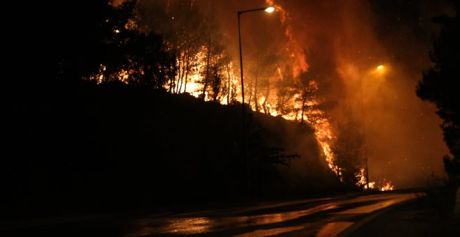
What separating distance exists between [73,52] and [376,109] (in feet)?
216

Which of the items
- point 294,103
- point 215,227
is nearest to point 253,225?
point 215,227

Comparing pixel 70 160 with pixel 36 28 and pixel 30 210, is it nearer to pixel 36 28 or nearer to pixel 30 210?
pixel 30 210

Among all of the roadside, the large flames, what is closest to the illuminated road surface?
the roadside

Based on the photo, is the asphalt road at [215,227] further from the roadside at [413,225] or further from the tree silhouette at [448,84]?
the tree silhouette at [448,84]

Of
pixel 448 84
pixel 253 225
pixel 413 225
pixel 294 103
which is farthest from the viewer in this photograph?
pixel 294 103

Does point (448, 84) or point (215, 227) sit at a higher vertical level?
point (448, 84)

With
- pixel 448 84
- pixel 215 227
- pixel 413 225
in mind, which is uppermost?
pixel 448 84

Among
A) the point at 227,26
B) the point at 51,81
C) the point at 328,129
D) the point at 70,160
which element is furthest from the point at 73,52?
the point at 328,129

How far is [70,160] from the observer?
79.9ft

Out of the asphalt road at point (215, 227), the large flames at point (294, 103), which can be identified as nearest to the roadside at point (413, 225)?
the asphalt road at point (215, 227)

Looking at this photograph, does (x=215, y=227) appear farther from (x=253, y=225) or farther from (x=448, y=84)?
(x=448, y=84)

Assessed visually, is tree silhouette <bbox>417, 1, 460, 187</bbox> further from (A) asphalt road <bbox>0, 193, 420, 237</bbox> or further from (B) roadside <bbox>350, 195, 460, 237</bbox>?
(A) asphalt road <bbox>0, 193, 420, 237</bbox>

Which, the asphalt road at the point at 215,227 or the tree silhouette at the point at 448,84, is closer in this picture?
the asphalt road at the point at 215,227

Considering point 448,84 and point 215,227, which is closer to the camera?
point 215,227
